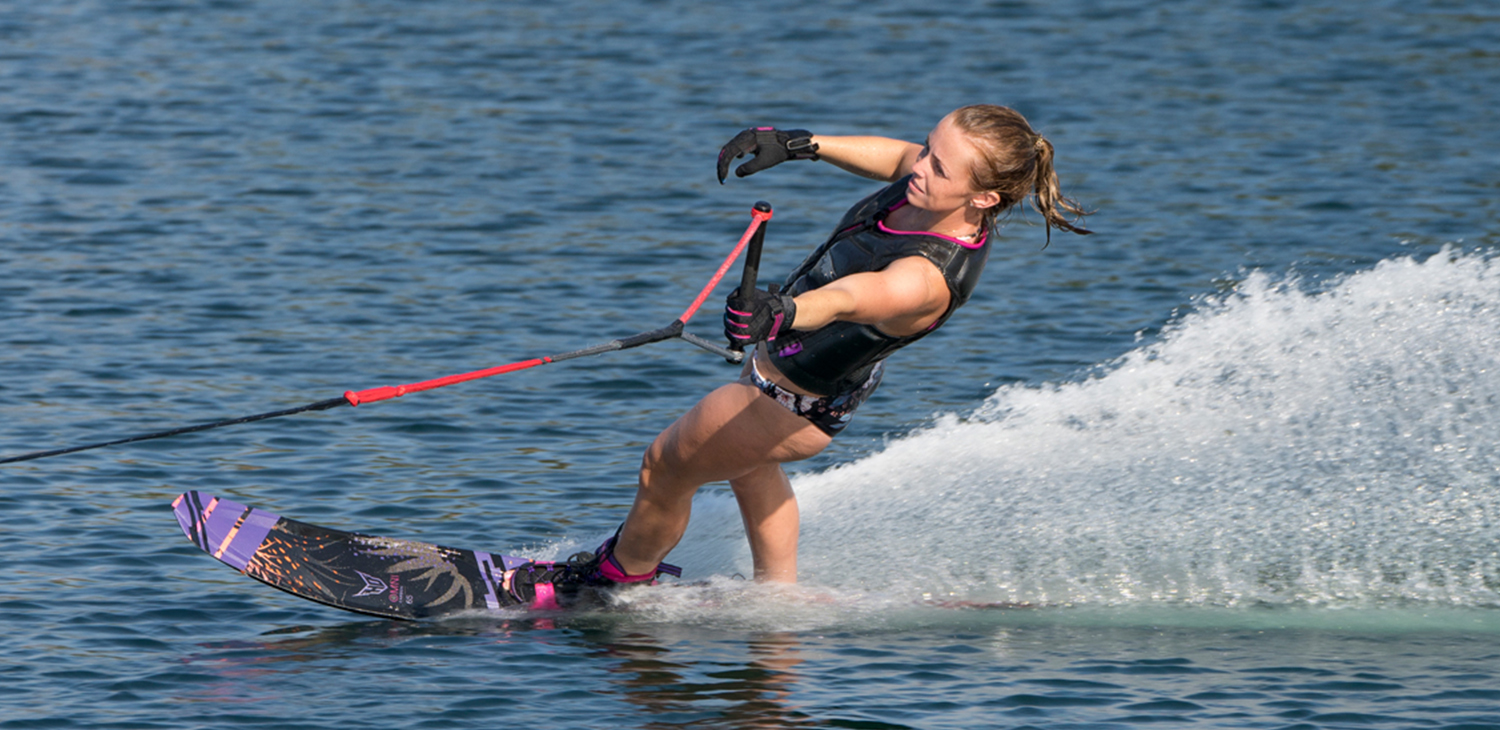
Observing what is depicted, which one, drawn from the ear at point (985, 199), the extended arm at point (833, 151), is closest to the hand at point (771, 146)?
the extended arm at point (833, 151)

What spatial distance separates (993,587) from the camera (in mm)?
7789

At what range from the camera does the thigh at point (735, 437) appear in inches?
264

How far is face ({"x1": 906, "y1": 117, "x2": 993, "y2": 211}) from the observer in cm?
607

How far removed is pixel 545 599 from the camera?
750 cm

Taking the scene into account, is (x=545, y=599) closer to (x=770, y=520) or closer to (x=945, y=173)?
(x=770, y=520)

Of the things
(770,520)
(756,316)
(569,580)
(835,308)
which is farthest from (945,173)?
(569,580)

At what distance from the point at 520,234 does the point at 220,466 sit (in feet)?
16.6

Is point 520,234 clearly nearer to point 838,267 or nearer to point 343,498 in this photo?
point 343,498

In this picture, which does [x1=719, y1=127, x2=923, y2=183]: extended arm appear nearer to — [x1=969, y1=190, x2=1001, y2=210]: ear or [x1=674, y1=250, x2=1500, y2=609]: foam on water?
[x1=969, y1=190, x2=1001, y2=210]: ear

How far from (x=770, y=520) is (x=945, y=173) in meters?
1.76

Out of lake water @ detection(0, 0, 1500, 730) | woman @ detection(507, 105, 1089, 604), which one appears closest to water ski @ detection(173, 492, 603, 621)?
lake water @ detection(0, 0, 1500, 730)

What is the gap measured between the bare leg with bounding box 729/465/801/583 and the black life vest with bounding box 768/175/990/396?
69cm

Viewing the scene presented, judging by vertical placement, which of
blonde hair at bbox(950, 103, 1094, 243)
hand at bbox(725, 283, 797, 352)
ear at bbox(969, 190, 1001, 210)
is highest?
blonde hair at bbox(950, 103, 1094, 243)

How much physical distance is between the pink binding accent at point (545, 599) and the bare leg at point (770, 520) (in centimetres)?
77
